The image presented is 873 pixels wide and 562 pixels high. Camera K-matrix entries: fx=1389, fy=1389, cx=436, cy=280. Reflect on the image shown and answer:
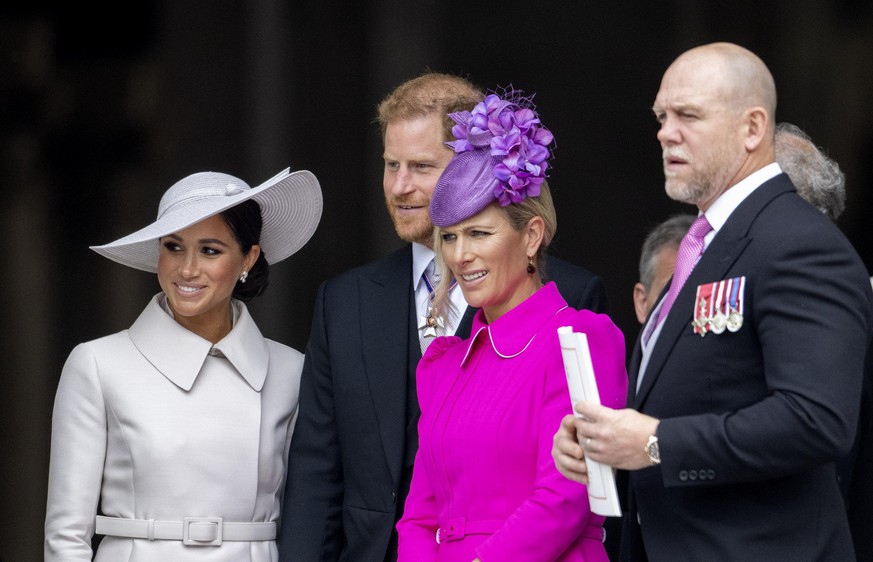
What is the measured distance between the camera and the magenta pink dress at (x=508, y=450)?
2.95m

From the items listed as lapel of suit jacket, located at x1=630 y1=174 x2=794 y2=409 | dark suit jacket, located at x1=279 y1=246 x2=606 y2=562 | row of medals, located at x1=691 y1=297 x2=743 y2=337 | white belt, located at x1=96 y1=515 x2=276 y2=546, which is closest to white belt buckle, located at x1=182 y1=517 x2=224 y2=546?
white belt, located at x1=96 y1=515 x2=276 y2=546

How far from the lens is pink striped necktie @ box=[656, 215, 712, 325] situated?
2.90 metres

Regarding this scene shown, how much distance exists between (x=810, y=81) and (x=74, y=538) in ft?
11.4

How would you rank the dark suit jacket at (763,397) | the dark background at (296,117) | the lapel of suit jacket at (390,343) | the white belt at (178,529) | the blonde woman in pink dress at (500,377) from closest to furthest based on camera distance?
the dark suit jacket at (763,397) < the blonde woman in pink dress at (500,377) < the white belt at (178,529) < the lapel of suit jacket at (390,343) < the dark background at (296,117)

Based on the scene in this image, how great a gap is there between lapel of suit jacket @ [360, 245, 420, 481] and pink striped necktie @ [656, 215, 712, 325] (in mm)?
958

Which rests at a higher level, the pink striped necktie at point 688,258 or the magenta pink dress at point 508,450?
the pink striped necktie at point 688,258

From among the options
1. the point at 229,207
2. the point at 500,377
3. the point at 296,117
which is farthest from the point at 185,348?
the point at 296,117

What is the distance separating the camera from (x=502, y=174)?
3.20 metres

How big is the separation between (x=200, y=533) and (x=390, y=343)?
71 cm

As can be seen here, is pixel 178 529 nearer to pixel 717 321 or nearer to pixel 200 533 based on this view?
pixel 200 533

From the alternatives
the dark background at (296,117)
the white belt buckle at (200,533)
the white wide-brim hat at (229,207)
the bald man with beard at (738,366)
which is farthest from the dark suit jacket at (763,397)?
the dark background at (296,117)

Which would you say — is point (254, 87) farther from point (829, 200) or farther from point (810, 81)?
point (829, 200)

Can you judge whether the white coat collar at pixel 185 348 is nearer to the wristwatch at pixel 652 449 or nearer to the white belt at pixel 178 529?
the white belt at pixel 178 529

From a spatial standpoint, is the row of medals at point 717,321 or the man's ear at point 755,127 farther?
the man's ear at point 755,127
